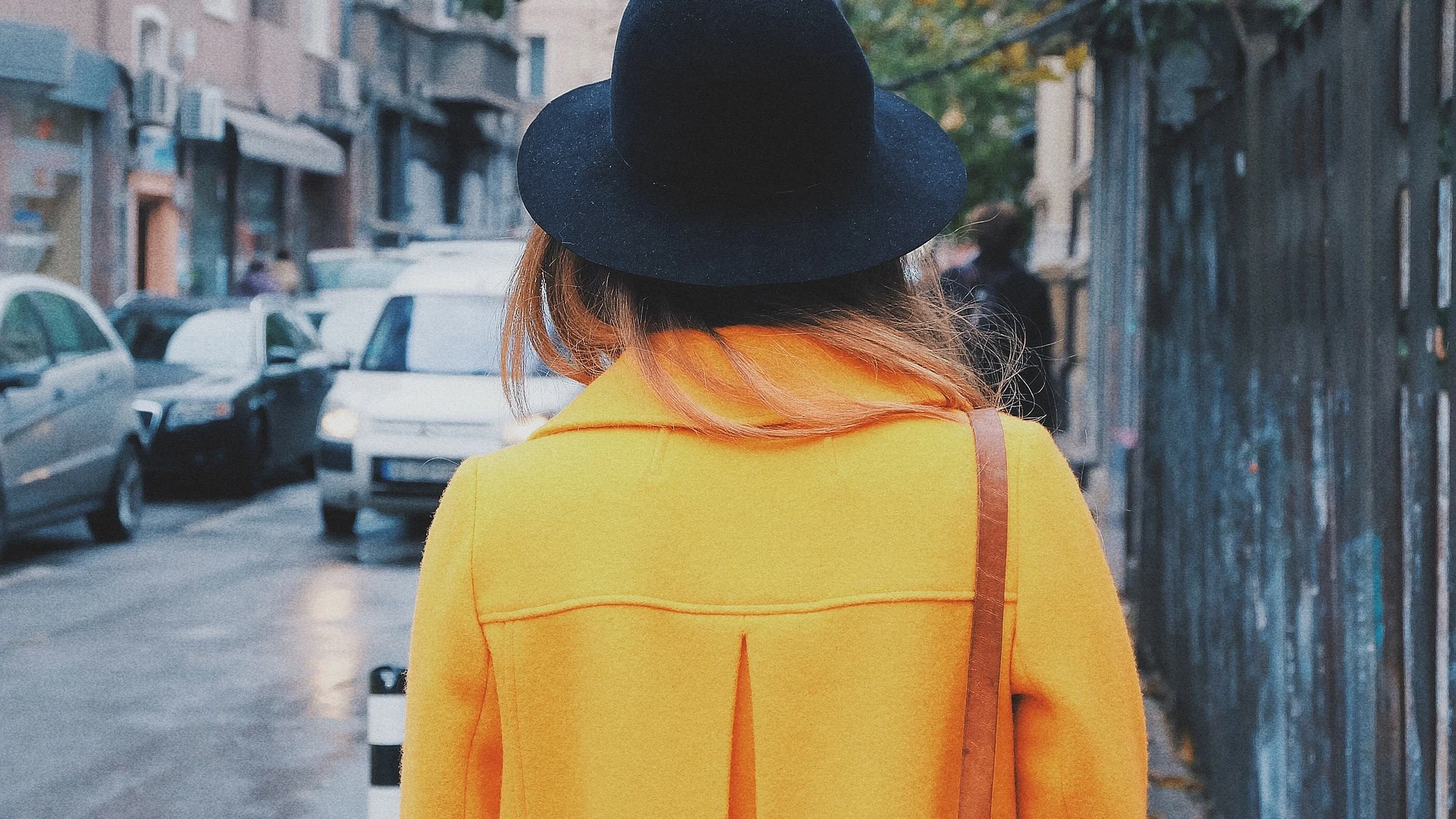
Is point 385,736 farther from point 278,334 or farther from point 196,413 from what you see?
point 278,334

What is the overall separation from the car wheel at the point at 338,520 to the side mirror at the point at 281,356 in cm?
285

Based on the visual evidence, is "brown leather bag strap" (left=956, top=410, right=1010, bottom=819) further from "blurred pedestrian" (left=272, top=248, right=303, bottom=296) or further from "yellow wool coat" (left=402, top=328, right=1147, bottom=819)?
"blurred pedestrian" (left=272, top=248, right=303, bottom=296)

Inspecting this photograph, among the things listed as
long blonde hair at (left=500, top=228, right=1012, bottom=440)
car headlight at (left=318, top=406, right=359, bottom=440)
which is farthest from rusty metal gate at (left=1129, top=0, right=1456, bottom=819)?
car headlight at (left=318, top=406, right=359, bottom=440)

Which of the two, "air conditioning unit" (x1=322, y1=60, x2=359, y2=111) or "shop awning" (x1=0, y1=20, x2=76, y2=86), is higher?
"air conditioning unit" (x1=322, y1=60, x2=359, y2=111)

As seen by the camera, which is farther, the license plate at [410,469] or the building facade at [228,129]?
the building facade at [228,129]

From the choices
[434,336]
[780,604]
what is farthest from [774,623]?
[434,336]

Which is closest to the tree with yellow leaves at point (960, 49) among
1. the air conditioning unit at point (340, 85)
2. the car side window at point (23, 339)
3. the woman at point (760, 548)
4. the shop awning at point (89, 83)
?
the car side window at point (23, 339)

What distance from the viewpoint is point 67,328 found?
10.6 metres

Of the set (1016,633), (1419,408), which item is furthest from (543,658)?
(1419,408)

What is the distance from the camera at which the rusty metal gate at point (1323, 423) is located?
283 cm

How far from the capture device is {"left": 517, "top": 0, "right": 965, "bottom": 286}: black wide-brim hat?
5.04 feet

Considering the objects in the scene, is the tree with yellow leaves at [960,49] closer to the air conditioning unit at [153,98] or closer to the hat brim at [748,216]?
the hat brim at [748,216]

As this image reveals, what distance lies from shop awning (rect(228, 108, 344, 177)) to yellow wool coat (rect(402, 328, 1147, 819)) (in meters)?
23.4

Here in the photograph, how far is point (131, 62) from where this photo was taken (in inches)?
848
